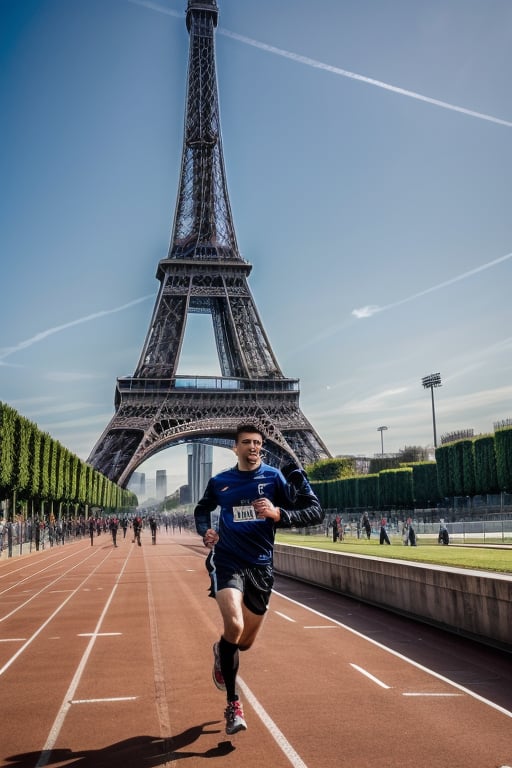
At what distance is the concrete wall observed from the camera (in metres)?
10.7

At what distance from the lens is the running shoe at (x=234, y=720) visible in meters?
5.88

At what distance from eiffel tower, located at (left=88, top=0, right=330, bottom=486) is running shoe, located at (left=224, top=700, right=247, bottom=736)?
244ft

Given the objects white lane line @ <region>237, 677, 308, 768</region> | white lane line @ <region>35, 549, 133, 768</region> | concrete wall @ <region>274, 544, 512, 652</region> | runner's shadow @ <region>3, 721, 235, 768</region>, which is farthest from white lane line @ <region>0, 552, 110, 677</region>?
concrete wall @ <region>274, 544, 512, 652</region>

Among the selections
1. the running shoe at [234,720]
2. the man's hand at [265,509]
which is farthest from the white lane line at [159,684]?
the man's hand at [265,509]

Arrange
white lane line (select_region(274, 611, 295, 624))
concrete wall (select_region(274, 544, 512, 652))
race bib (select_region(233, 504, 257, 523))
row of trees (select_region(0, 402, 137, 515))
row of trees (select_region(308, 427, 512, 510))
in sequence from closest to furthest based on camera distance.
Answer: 1. race bib (select_region(233, 504, 257, 523))
2. concrete wall (select_region(274, 544, 512, 652))
3. white lane line (select_region(274, 611, 295, 624))
4. row of trees (select_region(0, 402, 137, 515))
5. row of trees (select_region(308, 427, 512, 510))

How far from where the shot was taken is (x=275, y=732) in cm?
640

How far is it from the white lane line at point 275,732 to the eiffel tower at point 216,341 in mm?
72693

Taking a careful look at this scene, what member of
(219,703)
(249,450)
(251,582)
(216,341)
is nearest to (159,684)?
(219,703)

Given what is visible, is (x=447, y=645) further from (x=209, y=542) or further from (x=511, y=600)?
(x=209, y=542)

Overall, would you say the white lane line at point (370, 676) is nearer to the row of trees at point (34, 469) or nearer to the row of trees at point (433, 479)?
the row of trees at point (34, 469)

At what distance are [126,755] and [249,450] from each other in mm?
2505

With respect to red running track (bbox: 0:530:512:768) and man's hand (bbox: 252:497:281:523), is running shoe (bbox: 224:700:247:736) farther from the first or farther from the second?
man's hand (bbox: 252:497:281:523)

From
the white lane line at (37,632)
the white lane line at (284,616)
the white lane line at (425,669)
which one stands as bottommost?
the white lane line at (284,616)

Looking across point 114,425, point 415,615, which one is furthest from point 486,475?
point 415,615
